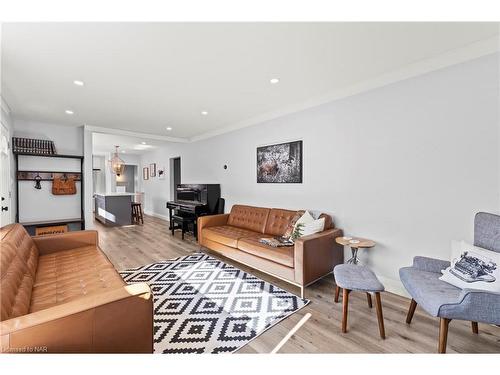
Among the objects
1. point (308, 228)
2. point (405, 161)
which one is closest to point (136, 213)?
point (308, 228)

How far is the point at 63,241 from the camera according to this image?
2.71 metres

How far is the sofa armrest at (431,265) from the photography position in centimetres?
199

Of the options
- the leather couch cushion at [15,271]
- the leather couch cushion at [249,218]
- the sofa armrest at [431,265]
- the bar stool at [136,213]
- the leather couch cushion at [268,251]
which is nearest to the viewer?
the leather couch cushion at [15,271]

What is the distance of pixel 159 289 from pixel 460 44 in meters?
3.89

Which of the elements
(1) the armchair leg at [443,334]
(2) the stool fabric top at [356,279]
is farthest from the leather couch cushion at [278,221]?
(1) the armchair leg at [443,334]

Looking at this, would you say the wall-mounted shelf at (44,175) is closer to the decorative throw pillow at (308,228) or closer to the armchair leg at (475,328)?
the decorative throw pillow at (308,228)

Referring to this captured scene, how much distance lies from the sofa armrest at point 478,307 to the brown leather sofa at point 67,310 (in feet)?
6.31

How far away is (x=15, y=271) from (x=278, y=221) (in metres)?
2.85

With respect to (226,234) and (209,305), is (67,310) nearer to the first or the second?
(209,305)

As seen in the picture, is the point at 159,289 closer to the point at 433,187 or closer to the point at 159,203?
the point at 433,187

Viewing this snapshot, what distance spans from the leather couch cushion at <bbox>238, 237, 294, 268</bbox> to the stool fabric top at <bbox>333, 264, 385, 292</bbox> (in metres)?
0.60

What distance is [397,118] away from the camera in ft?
Answer: 8.34
